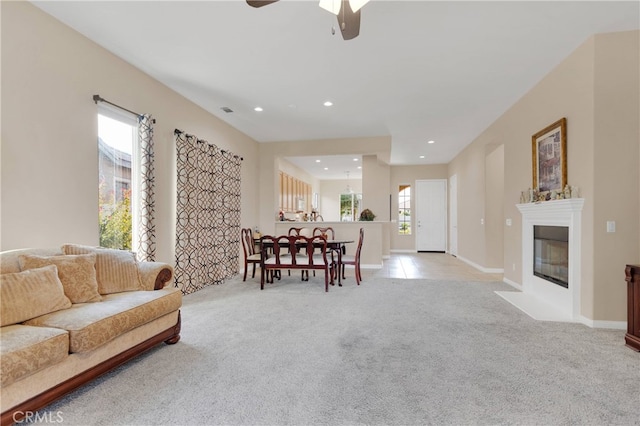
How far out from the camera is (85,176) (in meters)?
2.94

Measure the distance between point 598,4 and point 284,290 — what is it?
4.60m

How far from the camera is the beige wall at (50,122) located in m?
2.34

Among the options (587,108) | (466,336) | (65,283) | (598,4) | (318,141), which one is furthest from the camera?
(318,141)

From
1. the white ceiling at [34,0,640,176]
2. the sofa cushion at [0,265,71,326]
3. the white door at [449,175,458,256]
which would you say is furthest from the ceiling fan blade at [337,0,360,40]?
the white door at [449,175,458,256]

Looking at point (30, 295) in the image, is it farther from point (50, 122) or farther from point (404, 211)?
point (404, 211)

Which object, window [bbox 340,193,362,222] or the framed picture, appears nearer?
the framed picture

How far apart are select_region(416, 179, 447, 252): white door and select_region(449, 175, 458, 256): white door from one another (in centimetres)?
31

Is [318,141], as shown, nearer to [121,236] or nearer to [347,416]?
[121,236]

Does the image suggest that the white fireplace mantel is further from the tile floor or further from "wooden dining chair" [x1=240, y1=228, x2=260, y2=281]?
"wooden dining chair" [x1=240, y1=228, x2=260, y2=281]

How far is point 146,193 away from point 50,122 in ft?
3.93

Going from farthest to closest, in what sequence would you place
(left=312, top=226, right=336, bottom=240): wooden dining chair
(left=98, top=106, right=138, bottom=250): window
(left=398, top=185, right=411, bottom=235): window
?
(left=398, top=185, right=411, bottom=235): window, (left=312, top=226, right=336, bottom=240): wooden dining chair, (left=98, top=106, right=138, bottom=250): window

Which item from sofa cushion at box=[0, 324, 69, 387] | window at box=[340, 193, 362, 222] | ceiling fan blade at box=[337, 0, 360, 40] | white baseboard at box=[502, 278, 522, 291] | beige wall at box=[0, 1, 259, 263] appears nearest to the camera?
sofa cushion at box=[0, 324, 69, 387]

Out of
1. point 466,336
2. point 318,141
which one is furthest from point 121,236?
point 318,141

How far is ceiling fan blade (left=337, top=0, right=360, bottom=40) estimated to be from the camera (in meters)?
1.98
